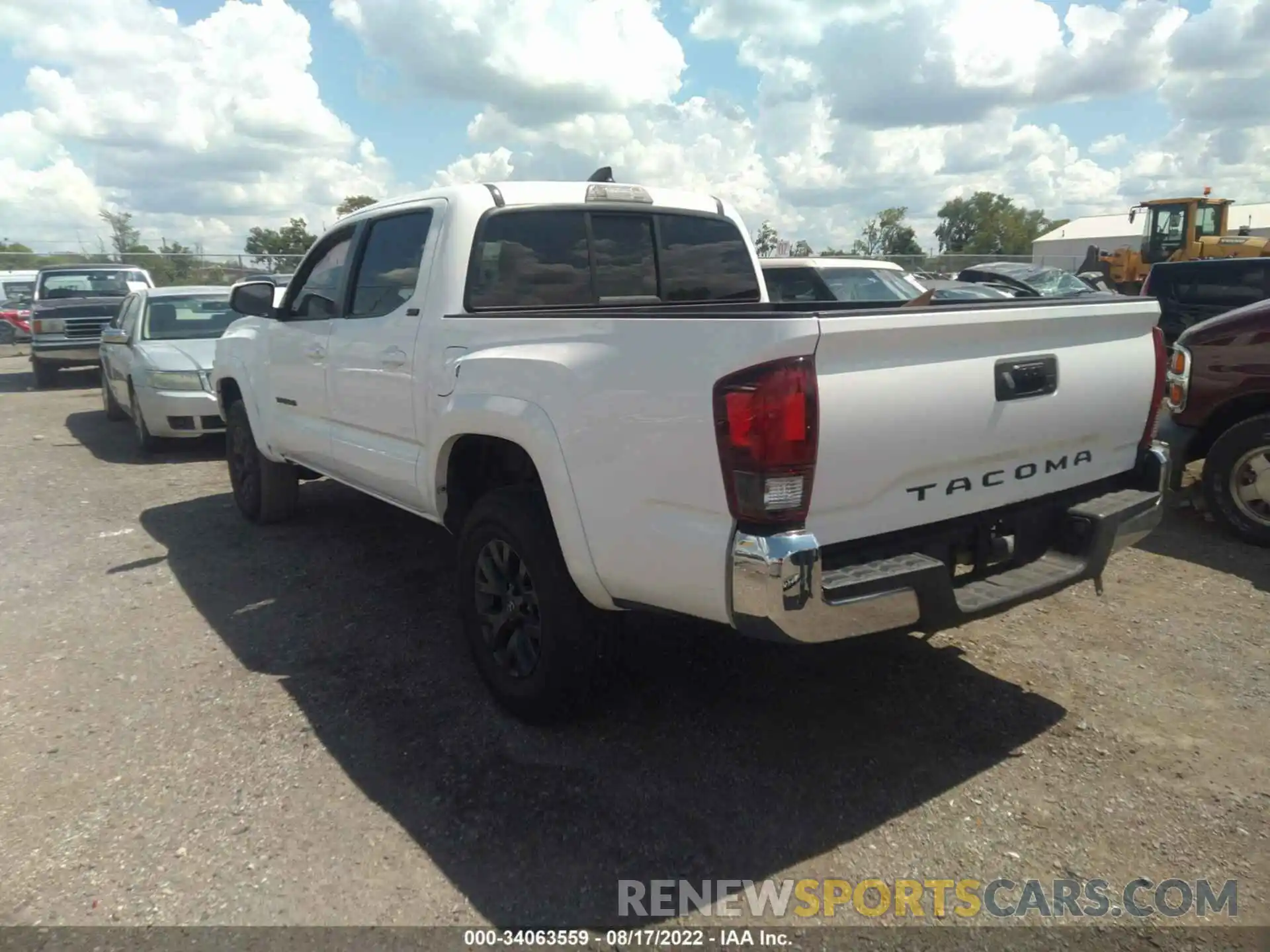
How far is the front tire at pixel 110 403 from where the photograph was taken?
1122cm

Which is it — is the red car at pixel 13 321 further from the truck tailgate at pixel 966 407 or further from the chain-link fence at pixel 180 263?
the truck tailgate at pixel 966 407

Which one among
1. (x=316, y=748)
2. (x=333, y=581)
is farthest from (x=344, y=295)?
(x=316, y=748)

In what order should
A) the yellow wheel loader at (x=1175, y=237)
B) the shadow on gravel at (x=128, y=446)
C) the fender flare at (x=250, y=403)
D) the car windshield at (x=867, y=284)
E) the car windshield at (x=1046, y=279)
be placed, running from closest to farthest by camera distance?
the fender flare at (x=250, y=403), the shadow on gravel at (x=128, y=446), the car windshield at (x=867, y=284), the car windshield at (x=1046, y=279), the yellow wheel loader at (x=1175, y=237)

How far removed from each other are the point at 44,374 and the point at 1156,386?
16985 mm

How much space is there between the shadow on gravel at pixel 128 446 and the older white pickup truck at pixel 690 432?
5061 mm

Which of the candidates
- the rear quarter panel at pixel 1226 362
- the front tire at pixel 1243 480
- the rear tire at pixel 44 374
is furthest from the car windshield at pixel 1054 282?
the rear tire at pixel 44 374

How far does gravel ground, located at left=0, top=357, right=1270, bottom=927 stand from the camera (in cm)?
273

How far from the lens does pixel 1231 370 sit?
5.56 m

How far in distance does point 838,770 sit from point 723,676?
0.82 meters

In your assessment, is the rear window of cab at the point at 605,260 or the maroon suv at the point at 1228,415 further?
the maroon suv at the point at 1228,415

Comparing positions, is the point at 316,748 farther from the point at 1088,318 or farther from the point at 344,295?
the point at 1088,318

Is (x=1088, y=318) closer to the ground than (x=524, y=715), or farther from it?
farther from it

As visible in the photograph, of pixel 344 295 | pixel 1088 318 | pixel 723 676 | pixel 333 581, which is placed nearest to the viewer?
pixel 1088 318

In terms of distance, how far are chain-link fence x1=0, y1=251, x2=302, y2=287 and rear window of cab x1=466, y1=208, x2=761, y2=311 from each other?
24.0m
